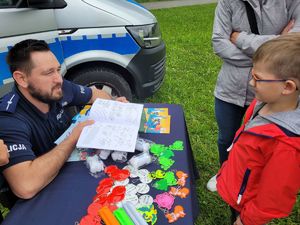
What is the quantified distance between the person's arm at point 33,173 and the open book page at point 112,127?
→ 0.47 ft

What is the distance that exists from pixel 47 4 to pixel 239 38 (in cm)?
186

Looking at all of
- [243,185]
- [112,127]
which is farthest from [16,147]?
[243,185]

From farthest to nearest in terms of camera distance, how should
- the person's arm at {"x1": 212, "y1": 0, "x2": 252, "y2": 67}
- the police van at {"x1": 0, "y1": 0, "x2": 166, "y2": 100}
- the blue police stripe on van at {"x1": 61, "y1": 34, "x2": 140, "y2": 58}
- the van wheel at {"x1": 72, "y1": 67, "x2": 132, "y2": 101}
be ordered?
the van wheel at {"x1": 72, "y1": 67, "x2": 132, "y2": 101}, the blue police stripe on van at {"x1": 61, "y1": 34, "x2": 140, "y2": 58}, the police van at {"x1": 0, "y1": 0, "x2": 166, "y2": 100}, the person's arm at {"x1": 212, "y1": 0, "x2": 252, "y2": 67}

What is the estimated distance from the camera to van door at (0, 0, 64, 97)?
268 centimetres

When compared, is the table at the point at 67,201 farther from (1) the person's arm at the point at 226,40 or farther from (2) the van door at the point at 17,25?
(2) the van door at the point at 17,25

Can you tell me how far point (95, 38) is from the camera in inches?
126

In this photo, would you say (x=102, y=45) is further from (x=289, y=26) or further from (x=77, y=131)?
(x=289, y=26)

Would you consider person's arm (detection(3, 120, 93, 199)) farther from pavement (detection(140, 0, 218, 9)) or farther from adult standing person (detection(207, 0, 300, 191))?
pavement (detection(140, 0, 218, 9))

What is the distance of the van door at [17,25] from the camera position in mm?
2678

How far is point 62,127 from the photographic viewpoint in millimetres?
2039

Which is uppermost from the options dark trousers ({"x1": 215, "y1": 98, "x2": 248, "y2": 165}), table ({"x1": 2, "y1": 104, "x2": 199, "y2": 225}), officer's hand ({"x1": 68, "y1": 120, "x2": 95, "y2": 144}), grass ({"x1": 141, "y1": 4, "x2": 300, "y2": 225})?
officer's hand ({"x1": 68, "y1": 120, "x2": 95, "y2": 144})

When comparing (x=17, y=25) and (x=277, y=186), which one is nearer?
(x=277, y=186)

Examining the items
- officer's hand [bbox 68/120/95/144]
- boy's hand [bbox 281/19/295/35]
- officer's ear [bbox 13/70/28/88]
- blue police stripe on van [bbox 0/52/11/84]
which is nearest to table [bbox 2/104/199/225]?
officer's hand [bbox 68/120/95/144]

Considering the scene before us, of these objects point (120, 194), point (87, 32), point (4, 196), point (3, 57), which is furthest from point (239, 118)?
point (3, 57)
